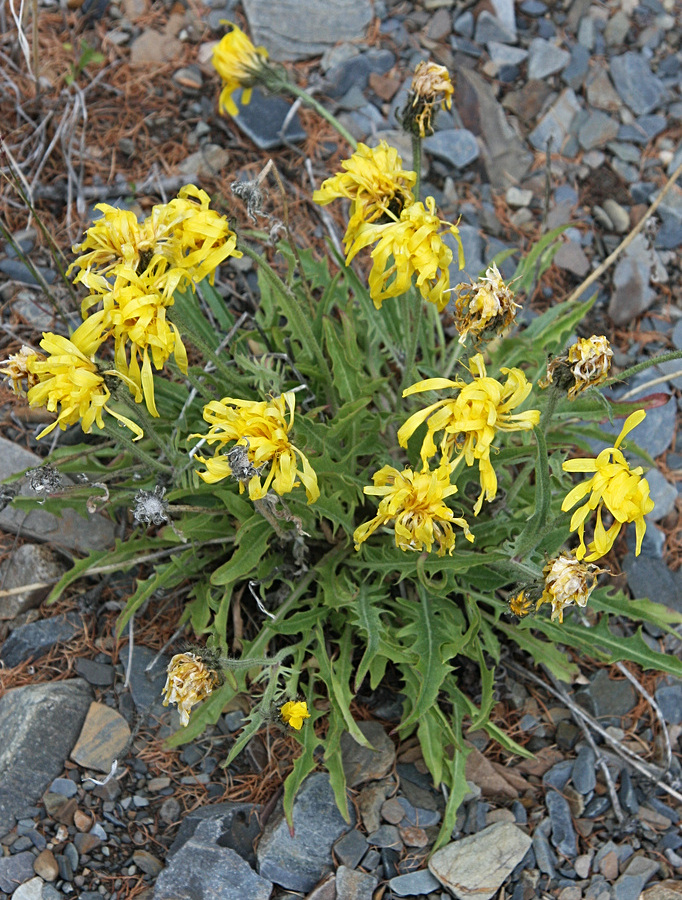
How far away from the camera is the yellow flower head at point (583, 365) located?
2.21 meters

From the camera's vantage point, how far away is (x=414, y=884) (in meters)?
2.92

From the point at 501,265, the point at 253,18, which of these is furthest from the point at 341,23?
the point at 501,265

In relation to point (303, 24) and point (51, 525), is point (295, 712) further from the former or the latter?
point (303, 24)

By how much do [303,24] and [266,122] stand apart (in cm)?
74

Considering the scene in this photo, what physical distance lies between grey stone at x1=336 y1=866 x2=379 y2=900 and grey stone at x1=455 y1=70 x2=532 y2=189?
11.8 ft

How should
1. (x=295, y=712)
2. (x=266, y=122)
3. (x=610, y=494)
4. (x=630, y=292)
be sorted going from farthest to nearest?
(x=266, y=122), (x=630, y=292), (x=295, y=712), (x=610, y=494)

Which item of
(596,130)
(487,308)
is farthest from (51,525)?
(596,130)

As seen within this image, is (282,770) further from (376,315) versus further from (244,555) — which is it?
(376,315)

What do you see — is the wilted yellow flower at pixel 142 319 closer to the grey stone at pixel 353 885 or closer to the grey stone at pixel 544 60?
the grey stone at pixel 353 885

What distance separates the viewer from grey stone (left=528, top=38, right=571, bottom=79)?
486 cm

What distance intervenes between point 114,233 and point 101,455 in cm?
133

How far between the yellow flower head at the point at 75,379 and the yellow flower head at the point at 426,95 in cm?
125

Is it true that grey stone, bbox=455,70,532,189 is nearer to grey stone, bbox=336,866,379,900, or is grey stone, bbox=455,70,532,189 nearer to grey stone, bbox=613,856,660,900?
grey stone, bbox=613,856,660,900

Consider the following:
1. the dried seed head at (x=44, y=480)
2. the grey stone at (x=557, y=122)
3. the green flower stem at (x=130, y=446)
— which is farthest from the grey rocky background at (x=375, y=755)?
the dried seed head at (x=44, y=480)
